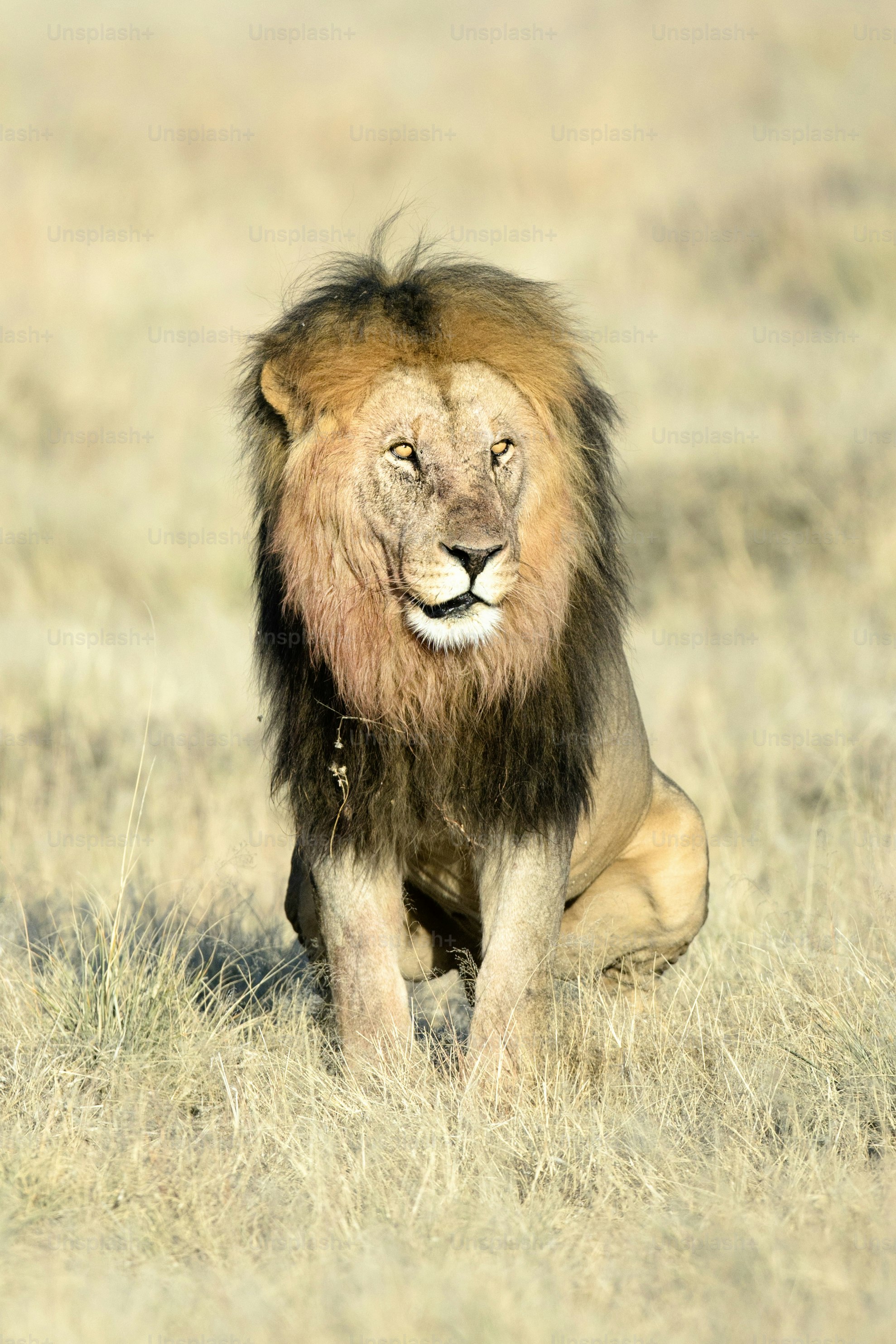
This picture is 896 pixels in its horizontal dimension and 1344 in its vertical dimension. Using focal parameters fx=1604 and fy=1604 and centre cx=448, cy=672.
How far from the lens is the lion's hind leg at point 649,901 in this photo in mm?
4766

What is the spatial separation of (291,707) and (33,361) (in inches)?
437

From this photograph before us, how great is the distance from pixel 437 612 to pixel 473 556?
179mm

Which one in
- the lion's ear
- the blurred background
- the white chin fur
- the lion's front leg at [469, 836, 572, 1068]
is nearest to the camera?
the white chin fur

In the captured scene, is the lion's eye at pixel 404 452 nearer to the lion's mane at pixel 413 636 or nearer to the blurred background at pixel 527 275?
the lion's mane at pixel 413 636

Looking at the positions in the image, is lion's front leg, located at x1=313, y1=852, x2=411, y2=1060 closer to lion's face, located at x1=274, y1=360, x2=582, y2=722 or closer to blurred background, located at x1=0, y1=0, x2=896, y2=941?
lion's face, located at x1=274, y1=360, x2=582, y2=722

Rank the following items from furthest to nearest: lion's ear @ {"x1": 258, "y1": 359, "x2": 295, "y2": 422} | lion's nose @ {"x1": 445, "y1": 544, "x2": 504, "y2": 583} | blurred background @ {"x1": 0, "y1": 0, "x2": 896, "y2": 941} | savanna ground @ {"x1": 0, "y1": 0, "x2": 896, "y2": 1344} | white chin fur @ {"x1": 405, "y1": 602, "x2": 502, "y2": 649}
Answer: blurred background @ {"x1": 0, "y1": 0, "x2": 896, "y2": 941} < lion's ear @ {"x1": 258, "y1": 359, "x2": 295, "y2": 422} < white chin fur @ {"x1": 405, "y1": 602, "x2": 502, "y2": 649} < lion's nose @ {"x1": 445, "y1": 544, "x2": 504, "y2": 583} < savanna ground @ {"x1": 0, "y1": 0, "x2": 896, "y2": 1344}

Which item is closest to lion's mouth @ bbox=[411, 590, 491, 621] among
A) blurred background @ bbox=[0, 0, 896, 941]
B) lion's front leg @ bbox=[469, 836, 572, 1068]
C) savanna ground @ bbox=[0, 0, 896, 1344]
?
lion's front leg @ bbox=[469, 836, 572, 1068]

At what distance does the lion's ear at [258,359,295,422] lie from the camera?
3822 mm

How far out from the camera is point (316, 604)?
12.4 ft

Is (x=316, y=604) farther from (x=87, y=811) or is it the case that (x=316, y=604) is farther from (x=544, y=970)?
(x=87, y=811)

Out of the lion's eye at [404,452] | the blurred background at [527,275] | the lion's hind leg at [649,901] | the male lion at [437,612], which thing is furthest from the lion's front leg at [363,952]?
the blurred background at [527,275]

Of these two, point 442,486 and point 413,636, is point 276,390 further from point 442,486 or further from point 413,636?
point 413,636

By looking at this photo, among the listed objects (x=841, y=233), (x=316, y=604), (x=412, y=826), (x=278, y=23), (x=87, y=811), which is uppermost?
(x=278, y=23)

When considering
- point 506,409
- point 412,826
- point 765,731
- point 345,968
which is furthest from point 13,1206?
point 765,731
